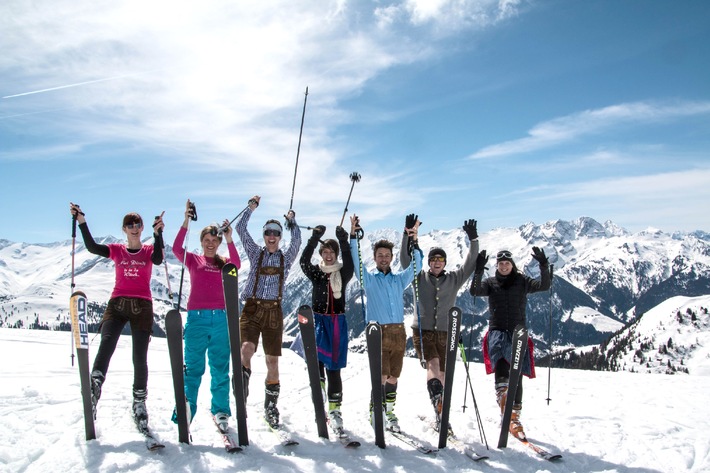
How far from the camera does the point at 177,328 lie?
6.70 metres

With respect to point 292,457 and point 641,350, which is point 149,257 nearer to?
point 292,457

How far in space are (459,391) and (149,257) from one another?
25.5 feet

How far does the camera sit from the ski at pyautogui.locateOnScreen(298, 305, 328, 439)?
715 centimetres

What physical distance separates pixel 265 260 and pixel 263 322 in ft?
3.35

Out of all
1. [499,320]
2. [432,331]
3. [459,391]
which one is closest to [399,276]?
[432,331]

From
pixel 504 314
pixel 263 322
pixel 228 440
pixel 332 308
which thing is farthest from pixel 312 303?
pixel 504 314

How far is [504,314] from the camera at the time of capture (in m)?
8.18

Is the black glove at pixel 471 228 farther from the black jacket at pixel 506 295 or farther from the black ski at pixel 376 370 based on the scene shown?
the black ski at pixel 376 370

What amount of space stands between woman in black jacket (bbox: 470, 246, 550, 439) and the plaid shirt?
10.5 feet

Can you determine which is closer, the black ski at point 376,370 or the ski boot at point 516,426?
the black ski at point 376,370

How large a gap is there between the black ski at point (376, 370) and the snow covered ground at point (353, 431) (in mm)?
258

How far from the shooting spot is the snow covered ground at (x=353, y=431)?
6.15 meters

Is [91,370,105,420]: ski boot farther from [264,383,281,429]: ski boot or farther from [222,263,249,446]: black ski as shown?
[264,383,281,429]: ski boot

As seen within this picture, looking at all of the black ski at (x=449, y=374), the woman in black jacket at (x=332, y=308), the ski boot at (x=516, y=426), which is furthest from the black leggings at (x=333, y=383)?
the ski boot at (x=516, y=426)
